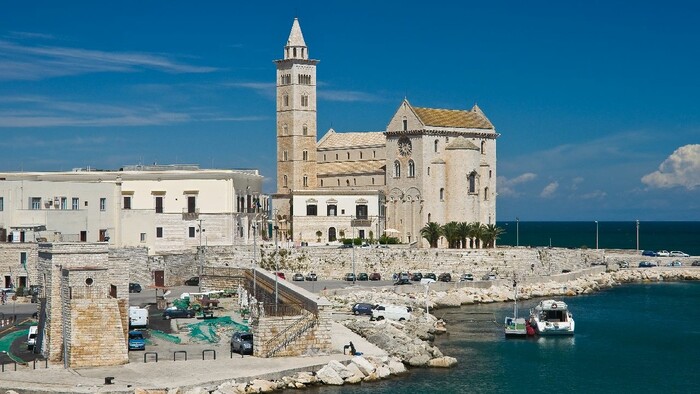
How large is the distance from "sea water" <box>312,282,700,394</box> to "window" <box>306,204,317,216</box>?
70.2 ft

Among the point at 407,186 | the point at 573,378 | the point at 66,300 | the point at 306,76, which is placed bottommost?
the point at 573,378

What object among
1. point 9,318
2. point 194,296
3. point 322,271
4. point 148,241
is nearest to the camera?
point 9,318

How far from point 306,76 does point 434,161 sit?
522 inches

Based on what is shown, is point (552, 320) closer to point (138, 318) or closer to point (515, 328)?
point (515, 328)

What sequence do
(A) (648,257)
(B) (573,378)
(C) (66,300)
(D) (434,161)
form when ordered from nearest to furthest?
(C) (66,300) → (B) (573,378) → (D) (434,161) → (A) (648,257)

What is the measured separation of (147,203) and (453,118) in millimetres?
26507

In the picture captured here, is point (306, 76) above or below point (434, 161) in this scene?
above

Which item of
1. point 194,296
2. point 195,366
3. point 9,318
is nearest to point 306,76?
point 194,296

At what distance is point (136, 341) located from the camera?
132ft

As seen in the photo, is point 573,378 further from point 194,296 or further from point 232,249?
point 232,249

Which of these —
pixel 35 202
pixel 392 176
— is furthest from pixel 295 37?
pixel 35 202

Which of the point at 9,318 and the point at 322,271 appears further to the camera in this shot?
the point at 322,271

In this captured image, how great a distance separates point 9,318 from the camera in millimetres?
48906

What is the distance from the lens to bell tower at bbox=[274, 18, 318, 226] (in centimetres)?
8869
